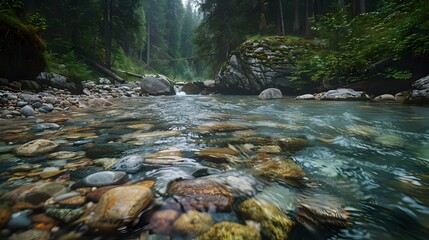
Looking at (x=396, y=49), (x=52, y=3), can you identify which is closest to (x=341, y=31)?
(x=396, y=49)

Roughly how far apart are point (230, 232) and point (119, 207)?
0.56 metres

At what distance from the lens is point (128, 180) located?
1.52 m

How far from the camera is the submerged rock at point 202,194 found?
120 centimetres

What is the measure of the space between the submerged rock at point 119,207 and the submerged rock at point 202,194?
0.18m

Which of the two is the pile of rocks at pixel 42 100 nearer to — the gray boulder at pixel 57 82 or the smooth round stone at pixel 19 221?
the gray boulder at pixel 57 82

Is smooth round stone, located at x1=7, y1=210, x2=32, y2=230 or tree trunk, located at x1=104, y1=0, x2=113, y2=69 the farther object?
→ tree trunk, located at x1=104, y1=0, x2=113, y2=69

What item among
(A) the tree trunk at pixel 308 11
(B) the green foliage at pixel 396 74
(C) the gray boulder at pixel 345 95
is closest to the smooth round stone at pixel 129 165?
(C) the gray boulder at pixel 345 95

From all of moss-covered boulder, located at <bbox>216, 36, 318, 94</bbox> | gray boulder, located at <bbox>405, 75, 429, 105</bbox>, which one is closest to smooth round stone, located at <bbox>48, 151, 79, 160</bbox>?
gray boulder, located at <bbox>405, 75, 429, 105</bbox>

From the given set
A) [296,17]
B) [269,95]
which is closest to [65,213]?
[269,95]

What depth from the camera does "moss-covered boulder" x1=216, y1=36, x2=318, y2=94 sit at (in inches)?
411

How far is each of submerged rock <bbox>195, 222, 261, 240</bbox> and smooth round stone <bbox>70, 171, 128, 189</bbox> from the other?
2.48 ft

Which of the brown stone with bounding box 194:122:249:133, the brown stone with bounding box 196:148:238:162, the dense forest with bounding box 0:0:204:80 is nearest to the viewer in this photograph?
the brown stone with bounding box 196:148:238:162

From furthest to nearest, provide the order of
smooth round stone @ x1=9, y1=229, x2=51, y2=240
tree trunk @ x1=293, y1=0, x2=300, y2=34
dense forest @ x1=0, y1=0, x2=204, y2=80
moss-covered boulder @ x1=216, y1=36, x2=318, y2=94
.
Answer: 1. tree trunk @ x1=293, y1=0, x2=300, y2=34
2. moss-covered boulder @ x1=216, y1=36, x2=318, y2=94
3. dense forest @ x1=0, y1=0, x2=204, y2=80
4. smooth round stone @ x1=9, y1=229, x2=51, y2=240

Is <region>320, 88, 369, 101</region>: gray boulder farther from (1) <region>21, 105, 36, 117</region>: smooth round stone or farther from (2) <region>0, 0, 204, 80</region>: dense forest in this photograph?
(2) <region>0, 0, 204, 80</region>: dense forest
